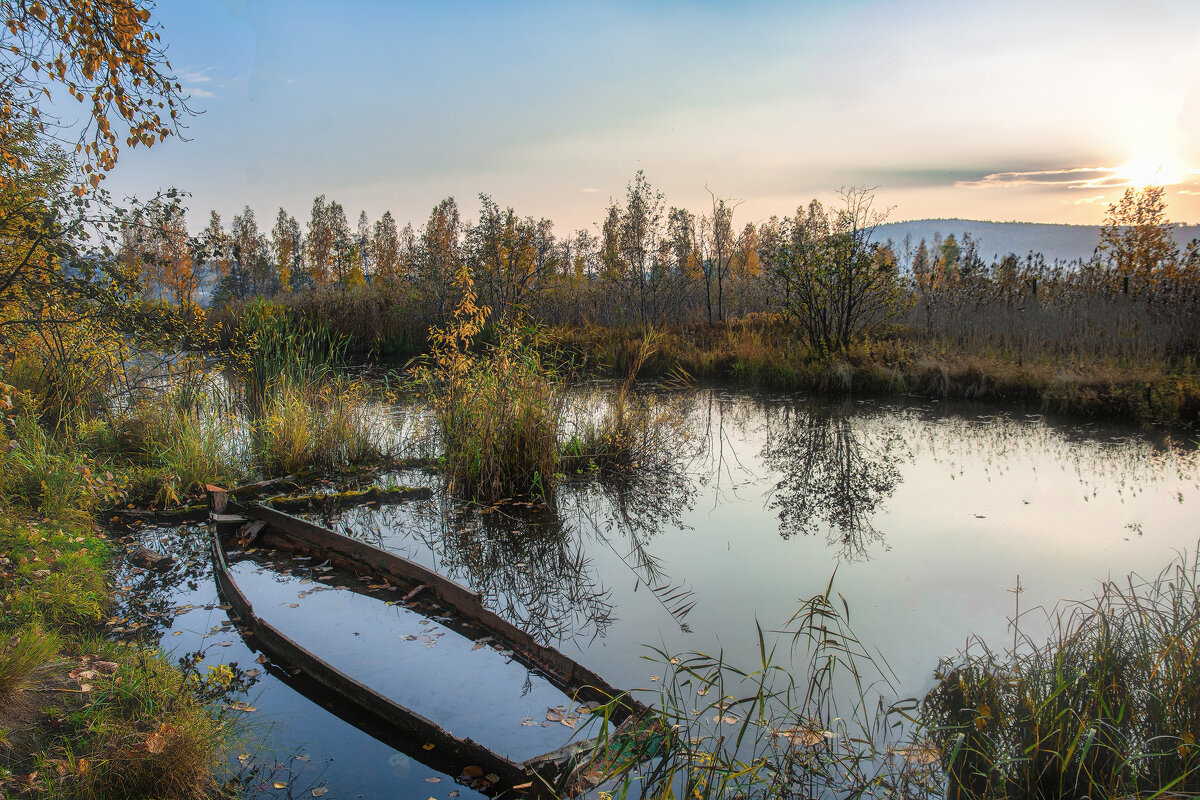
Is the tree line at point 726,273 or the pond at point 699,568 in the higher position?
the tree line at point 726,273

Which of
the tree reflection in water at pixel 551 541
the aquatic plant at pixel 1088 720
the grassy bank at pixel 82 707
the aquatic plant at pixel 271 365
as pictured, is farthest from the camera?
the aquatic plant at pixel 271 365

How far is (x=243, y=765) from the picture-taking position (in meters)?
3.00

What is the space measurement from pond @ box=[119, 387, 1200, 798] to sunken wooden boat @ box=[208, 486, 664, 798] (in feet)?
0.34

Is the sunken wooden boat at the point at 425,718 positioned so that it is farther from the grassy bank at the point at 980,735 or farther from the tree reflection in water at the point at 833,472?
the tree reflection in water at the point at 833,472

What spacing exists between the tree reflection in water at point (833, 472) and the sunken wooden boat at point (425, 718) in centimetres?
314

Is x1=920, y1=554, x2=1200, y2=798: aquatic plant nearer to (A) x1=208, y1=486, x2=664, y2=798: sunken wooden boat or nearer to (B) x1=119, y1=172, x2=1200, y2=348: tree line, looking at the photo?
(A) x1=208, y1=486, x2=664, y2=798: sunken wooden boat

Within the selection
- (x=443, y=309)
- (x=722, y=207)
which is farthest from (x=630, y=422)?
(x=443, y=309)

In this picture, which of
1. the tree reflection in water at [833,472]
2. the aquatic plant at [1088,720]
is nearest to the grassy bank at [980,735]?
the aquatic plant at [1088,720]

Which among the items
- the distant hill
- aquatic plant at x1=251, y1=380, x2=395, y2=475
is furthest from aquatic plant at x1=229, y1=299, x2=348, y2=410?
the distant hill

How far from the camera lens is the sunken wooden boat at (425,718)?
2645mm

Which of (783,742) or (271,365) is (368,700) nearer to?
(783,742)

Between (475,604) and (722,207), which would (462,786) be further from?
(722,207)

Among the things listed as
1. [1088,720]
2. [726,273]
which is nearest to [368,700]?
[1088,720]

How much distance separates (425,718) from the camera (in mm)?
2963
